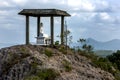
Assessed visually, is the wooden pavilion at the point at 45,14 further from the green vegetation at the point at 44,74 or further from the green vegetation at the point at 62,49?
the green vegetation at the point at 44,74

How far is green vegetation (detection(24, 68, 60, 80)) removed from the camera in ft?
85.9

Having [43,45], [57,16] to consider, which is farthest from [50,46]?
[57,16]

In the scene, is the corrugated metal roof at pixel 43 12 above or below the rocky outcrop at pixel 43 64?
above

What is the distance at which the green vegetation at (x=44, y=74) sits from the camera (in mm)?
26167

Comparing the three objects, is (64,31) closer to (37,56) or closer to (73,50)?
(73,50)

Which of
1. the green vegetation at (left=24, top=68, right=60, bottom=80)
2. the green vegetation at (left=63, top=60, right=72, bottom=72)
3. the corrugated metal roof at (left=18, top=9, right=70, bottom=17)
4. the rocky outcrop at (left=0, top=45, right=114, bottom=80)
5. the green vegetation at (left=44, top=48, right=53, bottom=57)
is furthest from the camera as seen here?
the corrugated metal roof at (left=18, top=9, right=70, bottom=17)

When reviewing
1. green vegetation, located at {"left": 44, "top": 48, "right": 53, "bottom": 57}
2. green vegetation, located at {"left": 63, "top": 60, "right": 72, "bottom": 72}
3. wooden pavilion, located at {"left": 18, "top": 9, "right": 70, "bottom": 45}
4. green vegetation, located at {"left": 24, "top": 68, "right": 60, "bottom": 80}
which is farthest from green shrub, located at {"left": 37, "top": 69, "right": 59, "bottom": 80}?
wooden pavilion, located at {"left": 18, "top": 9, "right": 70, "bottom": 45}

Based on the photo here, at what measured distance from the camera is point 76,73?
27.7 metres

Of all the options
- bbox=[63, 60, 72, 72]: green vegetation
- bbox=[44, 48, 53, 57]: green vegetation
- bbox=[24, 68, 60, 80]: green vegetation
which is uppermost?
bbox=[44, 48, 53, 57]: green vegetation

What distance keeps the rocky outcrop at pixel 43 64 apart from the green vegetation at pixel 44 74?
163 mm

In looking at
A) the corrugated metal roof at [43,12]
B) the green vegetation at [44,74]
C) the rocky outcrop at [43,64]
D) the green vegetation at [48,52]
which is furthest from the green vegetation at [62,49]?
the green vegetation at [44,74]

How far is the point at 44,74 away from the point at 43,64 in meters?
1.08

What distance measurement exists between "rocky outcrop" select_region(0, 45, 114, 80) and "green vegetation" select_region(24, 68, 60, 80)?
0.53 feet

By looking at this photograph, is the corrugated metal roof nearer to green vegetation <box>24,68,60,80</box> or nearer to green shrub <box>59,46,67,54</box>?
green shrub <box>59,46,67,54</box>
